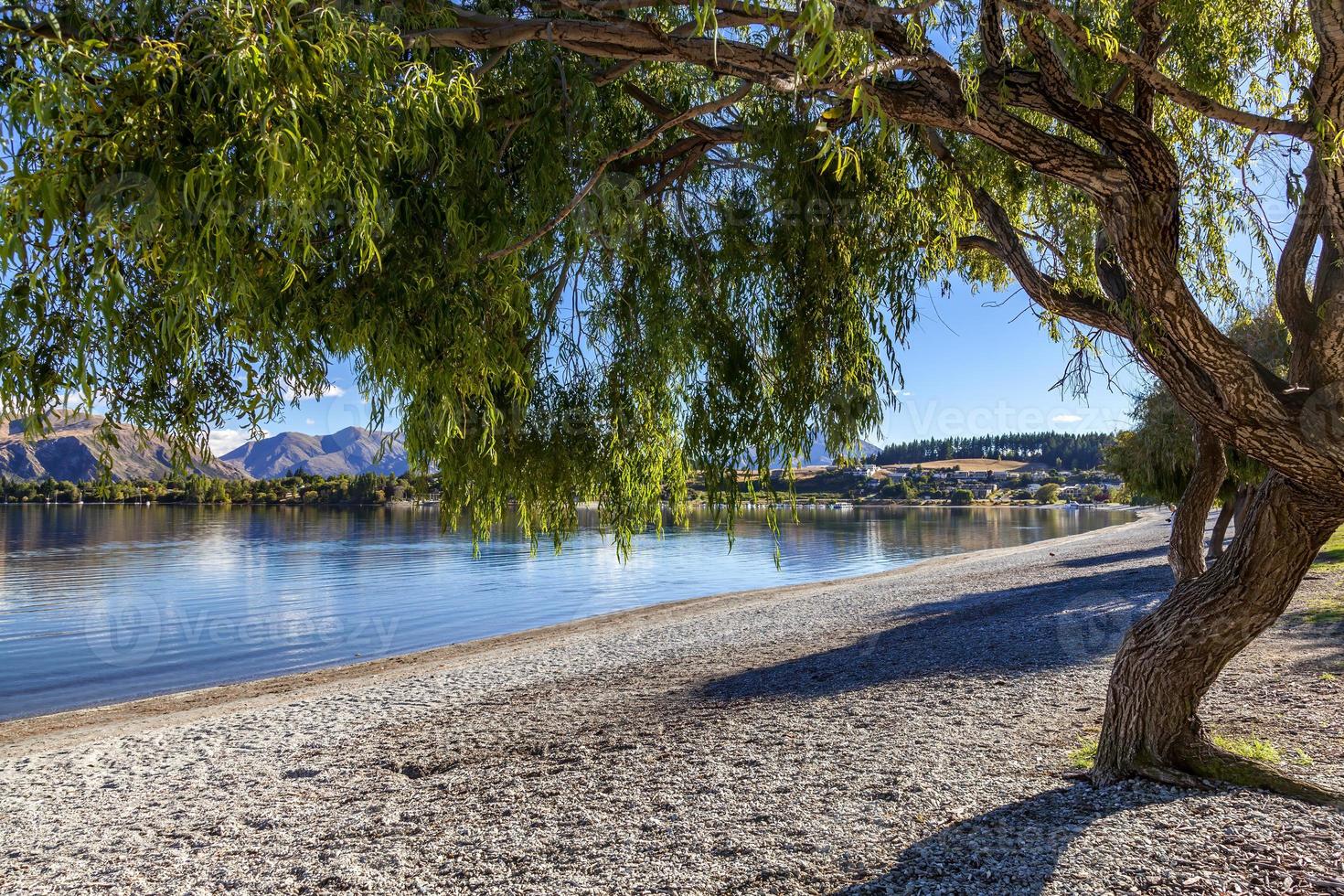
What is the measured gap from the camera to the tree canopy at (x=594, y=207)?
2.34 m

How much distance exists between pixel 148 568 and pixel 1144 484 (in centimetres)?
3898

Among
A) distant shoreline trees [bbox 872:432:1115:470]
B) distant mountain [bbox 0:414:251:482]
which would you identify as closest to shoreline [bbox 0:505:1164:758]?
distant mountain [bbox 0:414:251:482]

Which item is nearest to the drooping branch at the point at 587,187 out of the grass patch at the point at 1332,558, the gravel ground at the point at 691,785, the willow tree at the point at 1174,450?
the gravel ground at the point at 691,785

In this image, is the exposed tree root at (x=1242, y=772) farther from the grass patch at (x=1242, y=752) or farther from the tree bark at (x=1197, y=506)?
the tree bark at (x=1197, y=506)

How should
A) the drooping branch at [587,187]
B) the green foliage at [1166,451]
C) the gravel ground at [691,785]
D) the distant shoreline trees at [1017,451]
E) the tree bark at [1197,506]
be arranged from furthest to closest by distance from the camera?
1. the distant shoreline trees at [1017,451]
2. the green foliage at [1166,451]
3. the tree bark at [1197,506]
4. the gravel ground at [691,785]
5. the drooping branch at [587,187]

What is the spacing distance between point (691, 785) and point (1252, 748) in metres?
4.16

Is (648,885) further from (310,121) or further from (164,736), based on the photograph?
(164,736)

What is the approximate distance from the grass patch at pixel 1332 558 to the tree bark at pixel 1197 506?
11438 millimetres

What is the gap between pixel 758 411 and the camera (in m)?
4.89

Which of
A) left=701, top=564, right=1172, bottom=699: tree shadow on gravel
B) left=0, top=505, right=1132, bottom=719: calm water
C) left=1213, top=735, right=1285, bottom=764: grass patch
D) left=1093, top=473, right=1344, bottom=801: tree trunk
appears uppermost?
left=1093, top=473, right=1344, bottom=801: tree trunk

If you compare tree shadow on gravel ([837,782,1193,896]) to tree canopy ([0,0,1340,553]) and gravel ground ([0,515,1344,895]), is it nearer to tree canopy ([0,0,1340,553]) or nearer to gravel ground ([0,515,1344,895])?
gravel ground ([0,515,1344,895])

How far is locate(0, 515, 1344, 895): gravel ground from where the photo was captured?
468 cm

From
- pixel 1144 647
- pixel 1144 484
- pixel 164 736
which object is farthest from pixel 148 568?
pixel 1144 647

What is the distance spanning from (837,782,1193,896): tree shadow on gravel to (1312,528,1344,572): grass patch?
45.6 feet
